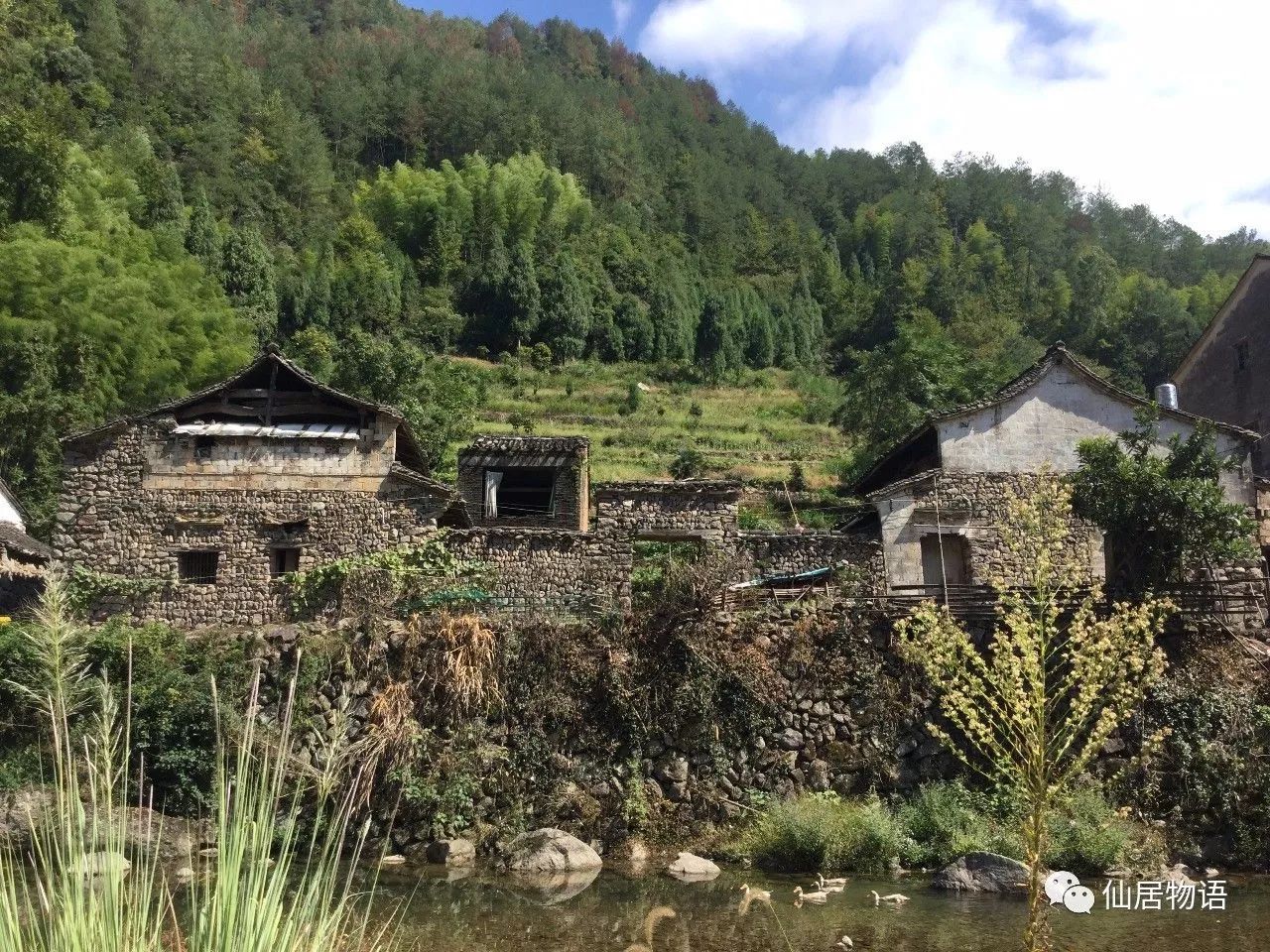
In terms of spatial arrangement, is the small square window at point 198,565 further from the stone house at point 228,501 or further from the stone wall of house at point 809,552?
the stone wall of house at point 809,552

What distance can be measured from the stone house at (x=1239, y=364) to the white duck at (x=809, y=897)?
18.3 metres

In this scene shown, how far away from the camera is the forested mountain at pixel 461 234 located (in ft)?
117

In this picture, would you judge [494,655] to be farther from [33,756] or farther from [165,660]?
[33,756]

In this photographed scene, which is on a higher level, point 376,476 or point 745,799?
point 376,476

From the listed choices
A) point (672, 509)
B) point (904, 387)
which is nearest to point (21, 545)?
point (672, 509)

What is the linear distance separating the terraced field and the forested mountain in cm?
298

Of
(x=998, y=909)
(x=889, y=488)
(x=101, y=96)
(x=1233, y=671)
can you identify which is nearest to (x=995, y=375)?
(x=889, y=488)

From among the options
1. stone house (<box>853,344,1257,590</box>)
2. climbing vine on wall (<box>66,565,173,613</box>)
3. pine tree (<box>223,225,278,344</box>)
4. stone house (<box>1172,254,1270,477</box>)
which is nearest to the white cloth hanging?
climbing vine on wall (<box>66,565,173,613</box>)

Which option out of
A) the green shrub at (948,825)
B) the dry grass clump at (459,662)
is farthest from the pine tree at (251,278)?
the green shrub at (948,825)

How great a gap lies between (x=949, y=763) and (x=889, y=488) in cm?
657

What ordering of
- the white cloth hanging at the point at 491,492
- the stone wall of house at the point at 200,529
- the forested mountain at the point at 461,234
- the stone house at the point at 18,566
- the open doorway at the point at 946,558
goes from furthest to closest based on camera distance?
the forested mountain at the point at 461,234 → the white cloth hanging at the point at 491,492 → the stone house at the point at 18,566 → the open doorway at the point at 946,558 → the stone wall of house at the point at 200,529

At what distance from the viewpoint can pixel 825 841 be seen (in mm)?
15125

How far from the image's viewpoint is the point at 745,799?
54.7 feet

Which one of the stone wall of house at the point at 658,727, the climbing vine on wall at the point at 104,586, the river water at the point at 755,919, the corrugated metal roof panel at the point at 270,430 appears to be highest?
the corrugated metal roof panel at the point at 270,430
